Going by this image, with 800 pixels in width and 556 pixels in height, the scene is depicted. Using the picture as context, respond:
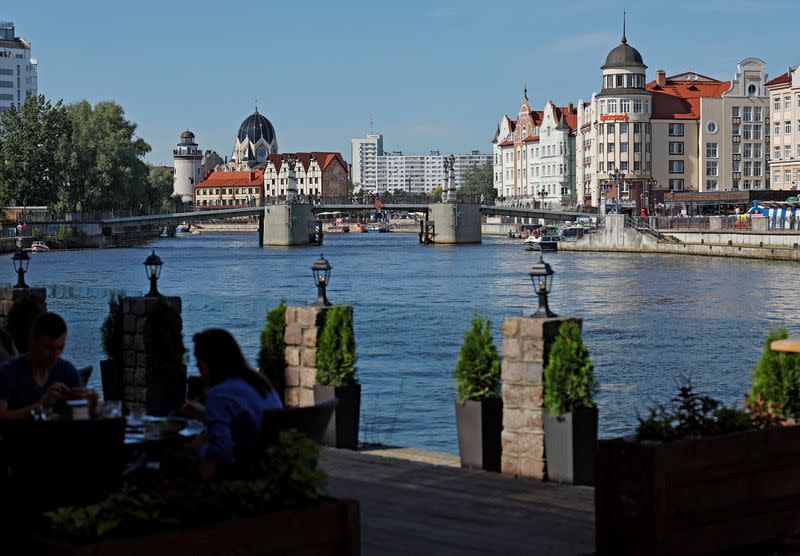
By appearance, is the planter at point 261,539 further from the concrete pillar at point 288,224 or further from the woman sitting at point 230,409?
the concrete pillar at point 288,224

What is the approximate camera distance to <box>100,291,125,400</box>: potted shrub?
13.5m

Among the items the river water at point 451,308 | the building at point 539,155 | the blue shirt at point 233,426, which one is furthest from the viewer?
the building at point 539,155

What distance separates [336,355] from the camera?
11.5 m

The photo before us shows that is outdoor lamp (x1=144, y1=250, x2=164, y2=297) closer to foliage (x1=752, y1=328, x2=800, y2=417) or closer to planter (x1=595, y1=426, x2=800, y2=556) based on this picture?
foliage (x1=752, y1=328, x2=800, y2=417)

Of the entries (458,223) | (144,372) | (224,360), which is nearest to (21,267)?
(144,372)

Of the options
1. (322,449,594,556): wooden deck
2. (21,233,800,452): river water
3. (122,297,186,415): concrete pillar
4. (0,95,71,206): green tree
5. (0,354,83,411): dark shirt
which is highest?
(0,95,71,206): green tree

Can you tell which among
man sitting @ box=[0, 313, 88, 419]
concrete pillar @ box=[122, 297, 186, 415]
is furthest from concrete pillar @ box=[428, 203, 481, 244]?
man sitting @ box=[0, 313, 88, 419]

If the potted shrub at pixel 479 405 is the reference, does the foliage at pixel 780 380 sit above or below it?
above

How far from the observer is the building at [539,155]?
418 feet

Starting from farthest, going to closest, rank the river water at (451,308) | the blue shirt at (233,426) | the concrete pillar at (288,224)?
1. the concrete pillar at (288,224)
2. the river water at (451,308)
3. the blue shirt at (233,426)

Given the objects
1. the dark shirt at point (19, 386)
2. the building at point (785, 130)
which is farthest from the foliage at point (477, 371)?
the building at point (785, 130)

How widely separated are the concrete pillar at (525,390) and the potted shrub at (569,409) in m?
0.14

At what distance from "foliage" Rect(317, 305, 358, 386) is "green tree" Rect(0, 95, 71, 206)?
8913cm

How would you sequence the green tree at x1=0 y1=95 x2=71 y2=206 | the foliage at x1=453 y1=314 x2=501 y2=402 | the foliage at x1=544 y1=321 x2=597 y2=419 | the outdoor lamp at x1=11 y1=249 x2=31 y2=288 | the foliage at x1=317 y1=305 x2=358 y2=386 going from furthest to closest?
1. the green tree at x1=0 y1=95 x2=71 y2=206
2. the outdoor lamp at x1=11 y1=249 x2=31 y2=288
3. the foliage at x1=317 y1=305 x2=358 y2=386
4. the foliage at x1=453 y1=314 x2=501 y2=402
5. the foliage at x1=544 y1=321 x2=597 y2=419
